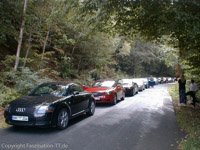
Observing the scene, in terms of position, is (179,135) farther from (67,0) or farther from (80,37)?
(80,37)

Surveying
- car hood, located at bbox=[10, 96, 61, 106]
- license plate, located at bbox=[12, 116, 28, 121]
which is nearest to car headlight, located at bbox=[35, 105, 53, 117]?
car hood, located at bbox=[10, 96, 61, 106]

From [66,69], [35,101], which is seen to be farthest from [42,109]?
[66,69]

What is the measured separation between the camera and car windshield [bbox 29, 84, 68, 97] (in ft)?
21.7

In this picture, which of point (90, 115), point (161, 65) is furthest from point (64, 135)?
point (161, 65)

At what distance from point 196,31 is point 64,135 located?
5162 mm

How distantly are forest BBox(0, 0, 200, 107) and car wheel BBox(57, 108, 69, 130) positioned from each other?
4154mm

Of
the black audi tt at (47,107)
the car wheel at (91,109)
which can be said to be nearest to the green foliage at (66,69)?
the car wheel at (91,109)

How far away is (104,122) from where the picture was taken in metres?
7.19

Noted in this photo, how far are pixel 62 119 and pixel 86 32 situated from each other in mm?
11339

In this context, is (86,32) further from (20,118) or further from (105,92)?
(20,118)

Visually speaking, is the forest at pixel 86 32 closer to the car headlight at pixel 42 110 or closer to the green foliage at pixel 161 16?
the green foliage at pixel 161 16

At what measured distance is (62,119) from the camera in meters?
6.11

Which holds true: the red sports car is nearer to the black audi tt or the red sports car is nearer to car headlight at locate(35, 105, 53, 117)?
the black audi tt

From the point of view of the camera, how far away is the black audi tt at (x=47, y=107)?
18.0ft
